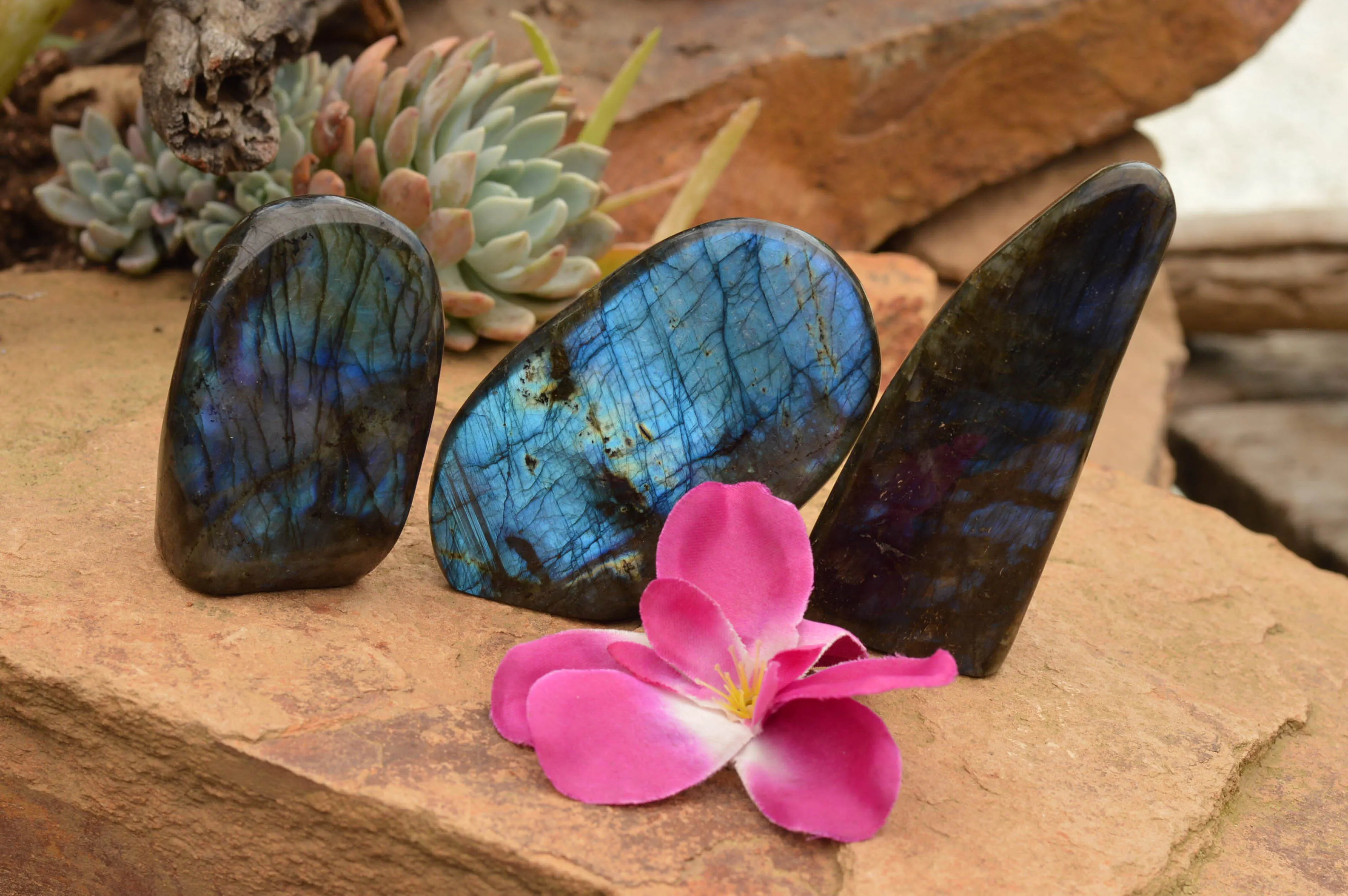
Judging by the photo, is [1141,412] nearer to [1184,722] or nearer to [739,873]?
[1184,722]

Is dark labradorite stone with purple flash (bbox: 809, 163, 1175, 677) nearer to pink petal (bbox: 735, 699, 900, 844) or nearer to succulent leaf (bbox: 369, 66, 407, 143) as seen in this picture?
pink petal (bbox: 735, 699, 900, 844)

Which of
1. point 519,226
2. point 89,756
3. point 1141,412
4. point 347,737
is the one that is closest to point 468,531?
point 347,737

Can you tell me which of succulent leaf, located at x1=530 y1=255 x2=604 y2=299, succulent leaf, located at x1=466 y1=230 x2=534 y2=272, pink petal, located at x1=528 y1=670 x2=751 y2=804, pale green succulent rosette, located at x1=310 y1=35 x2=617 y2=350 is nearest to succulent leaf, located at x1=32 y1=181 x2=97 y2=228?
pale green succulent rosette, located at x1=310 y1=35 x2=617 y2=350

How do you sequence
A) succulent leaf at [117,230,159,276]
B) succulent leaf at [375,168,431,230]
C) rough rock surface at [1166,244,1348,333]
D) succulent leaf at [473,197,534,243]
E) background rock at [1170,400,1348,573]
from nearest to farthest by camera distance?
succulent leaf at [375,168,431,230] < succulent leaf at [473,197,534,243] < succulent leaf at [117,230,159,276] < background rock at [1170,400,1348,573] < rough rock surface at [1166,244,1348,333]

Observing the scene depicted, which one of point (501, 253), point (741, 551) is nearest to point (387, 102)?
point (501, 253)

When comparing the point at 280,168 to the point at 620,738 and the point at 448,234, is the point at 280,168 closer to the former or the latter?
the point at 448,234
